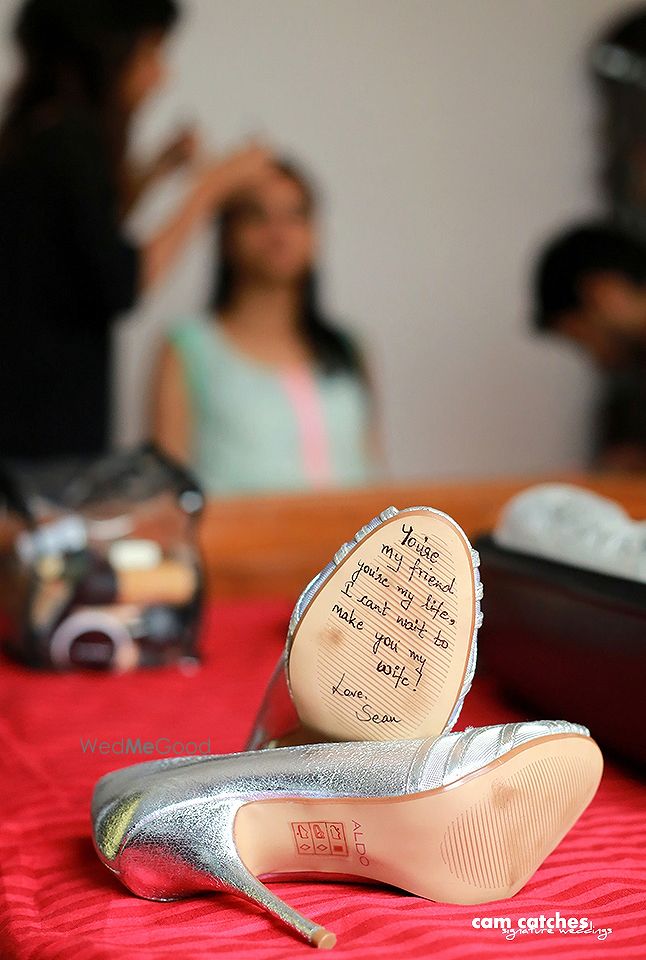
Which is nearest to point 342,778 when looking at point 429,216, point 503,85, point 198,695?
point 198,695

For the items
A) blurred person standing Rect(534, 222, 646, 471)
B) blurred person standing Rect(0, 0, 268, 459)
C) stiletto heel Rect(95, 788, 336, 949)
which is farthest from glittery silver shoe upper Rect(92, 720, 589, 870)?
blurred person standing Rect(534, 222, 646, 471)

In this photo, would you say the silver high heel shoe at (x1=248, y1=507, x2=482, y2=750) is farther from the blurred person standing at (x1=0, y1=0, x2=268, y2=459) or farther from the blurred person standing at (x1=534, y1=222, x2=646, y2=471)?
the blurred person standing at (x1=534, y1=222, x2=646, y2=471)

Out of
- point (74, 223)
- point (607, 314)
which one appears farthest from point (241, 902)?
point (607, 314)

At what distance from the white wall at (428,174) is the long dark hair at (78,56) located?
62 mm

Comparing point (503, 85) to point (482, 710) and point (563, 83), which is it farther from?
point (482, 710)

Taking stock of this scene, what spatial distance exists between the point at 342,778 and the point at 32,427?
4.84ft

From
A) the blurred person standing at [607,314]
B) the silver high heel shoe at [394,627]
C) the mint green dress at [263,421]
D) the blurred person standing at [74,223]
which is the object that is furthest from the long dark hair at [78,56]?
the silver high heel shoe at [394,627]

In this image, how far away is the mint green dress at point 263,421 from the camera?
2.01m

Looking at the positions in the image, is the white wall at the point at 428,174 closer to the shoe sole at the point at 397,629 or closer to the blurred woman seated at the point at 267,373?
the blurred woman seated at the point at 267,373

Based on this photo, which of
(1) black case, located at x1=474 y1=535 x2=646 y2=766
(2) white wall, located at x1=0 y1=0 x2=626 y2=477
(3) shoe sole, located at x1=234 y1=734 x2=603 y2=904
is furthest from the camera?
(2) white wall, located at x1=0 y1=0 x2=626 y2=477

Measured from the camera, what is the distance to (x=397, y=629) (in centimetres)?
53

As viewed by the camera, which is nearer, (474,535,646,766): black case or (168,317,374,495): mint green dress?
(474,535,646,766): black case

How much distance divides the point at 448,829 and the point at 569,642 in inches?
13.6

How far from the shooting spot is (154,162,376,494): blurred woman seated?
199 centimetres
